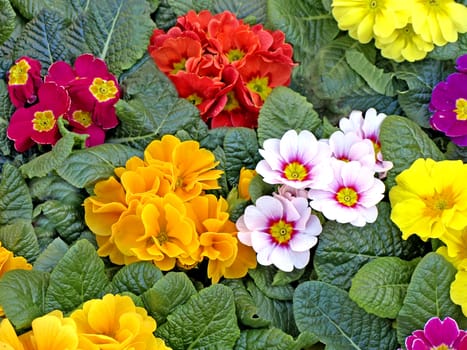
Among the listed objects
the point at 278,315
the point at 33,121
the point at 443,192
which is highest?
the point at 33,121

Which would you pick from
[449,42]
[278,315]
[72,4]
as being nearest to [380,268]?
[278,315]

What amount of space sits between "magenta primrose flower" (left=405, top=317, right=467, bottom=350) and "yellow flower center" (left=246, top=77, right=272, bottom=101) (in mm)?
678

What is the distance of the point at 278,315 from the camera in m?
1.60

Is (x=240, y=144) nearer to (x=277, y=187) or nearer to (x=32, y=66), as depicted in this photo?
(x=277, y=187)

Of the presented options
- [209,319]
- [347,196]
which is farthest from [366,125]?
[209,319]

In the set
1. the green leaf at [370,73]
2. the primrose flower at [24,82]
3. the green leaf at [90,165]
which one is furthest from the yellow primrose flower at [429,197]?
the primrose flower at [24,82]

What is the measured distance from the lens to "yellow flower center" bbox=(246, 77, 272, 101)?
1.88 metres

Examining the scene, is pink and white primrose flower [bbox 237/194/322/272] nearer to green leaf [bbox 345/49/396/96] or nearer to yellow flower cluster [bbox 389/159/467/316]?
yellow flower cluster [bbox 389/159/467/316]

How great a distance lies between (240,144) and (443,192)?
0.43m

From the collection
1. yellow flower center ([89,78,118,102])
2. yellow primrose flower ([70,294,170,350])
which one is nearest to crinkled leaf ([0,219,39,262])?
yellow primrose flower ([70,294,170,350])

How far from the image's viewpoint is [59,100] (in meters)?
1.70

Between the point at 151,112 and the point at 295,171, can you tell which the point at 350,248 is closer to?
the point at 295,171

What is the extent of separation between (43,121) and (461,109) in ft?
3.02

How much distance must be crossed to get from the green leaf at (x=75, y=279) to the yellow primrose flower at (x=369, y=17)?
0.83 metres
